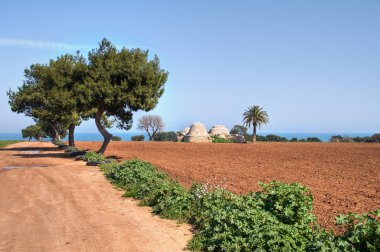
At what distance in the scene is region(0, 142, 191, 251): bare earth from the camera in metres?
8.29

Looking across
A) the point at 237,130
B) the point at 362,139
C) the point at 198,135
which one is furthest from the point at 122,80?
the point at 237,130

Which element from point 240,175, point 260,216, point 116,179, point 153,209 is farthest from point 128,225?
point 240,175

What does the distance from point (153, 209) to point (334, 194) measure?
7.62 metres

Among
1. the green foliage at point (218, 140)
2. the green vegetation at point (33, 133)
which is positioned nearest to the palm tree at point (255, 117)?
the green foliage at point (218, 140)

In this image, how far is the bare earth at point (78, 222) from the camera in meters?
8.29

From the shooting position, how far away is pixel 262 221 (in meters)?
7.86

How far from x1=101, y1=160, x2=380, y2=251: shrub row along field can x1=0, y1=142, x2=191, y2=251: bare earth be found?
25.8 inches

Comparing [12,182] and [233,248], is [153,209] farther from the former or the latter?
[12,182]

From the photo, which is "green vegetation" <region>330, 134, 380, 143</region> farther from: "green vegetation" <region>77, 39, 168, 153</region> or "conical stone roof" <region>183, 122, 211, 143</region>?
"green vegetation" <region>77, 39, 168, 153</region>

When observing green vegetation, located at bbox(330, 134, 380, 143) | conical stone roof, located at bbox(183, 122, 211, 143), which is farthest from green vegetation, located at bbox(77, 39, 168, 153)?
green vegetation, located at bbox(330, 134, 380, 143)

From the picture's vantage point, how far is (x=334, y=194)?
14633 mm

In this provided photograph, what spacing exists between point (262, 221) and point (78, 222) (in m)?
→ 5.12

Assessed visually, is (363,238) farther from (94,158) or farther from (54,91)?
(54,91)

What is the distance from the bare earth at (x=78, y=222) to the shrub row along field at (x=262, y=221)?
0.65 meters
